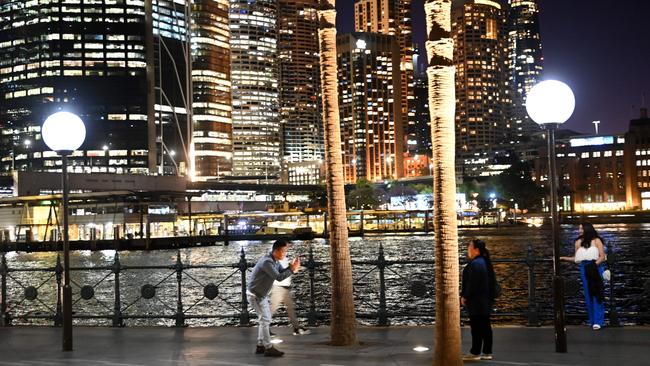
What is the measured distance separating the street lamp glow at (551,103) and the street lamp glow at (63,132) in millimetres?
8218

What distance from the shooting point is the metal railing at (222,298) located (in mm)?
17547

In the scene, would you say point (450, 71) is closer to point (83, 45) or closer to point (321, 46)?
point (321, 46)

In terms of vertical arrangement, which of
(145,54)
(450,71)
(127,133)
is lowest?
(450,71)

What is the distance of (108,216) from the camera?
122125 millimetres

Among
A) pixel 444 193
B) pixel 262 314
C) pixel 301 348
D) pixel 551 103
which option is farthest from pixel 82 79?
pixel 444 193

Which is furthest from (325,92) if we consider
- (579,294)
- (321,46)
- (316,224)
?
(316,224)

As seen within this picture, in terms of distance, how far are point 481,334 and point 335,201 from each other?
3.33 m

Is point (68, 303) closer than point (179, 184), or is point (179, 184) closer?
point (68, 303)

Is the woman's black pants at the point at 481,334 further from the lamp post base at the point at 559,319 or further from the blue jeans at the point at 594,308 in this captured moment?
the blue jeans at the point at 594,308

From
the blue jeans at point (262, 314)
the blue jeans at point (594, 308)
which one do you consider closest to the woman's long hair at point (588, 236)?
the blue jeans at point (594, 308)

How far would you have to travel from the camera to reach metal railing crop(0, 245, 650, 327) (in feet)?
57.6

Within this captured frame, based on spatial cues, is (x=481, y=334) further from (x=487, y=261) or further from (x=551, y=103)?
(x=551, y=103)

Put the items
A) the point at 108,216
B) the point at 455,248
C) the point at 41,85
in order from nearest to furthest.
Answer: the point at 455,248
the point at 108,216
the point at 41,85

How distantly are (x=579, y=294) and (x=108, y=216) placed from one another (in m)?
97.5
